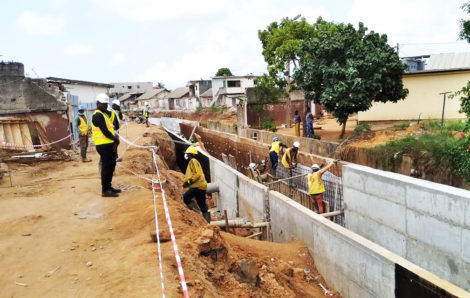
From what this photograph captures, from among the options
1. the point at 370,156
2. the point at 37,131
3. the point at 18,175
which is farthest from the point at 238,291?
the point at 37,131

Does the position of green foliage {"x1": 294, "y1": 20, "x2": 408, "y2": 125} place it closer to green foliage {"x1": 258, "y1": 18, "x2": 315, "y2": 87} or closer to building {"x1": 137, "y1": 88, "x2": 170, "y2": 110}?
green foliage {"x1": 258, "y1": 18, "x2": 315, "y2": 87}

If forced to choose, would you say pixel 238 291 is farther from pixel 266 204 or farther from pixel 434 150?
pixel 434 150

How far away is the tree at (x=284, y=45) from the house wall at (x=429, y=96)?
852 centimetres

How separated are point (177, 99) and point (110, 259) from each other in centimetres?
5959

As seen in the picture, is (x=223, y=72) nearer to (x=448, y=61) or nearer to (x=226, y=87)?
(x=226, y=87)

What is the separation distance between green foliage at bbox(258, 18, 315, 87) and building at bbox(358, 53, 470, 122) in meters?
8.09

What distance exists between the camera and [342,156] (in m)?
12.9

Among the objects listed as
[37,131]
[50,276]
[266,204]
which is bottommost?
[266,204]

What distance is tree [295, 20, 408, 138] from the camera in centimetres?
1428

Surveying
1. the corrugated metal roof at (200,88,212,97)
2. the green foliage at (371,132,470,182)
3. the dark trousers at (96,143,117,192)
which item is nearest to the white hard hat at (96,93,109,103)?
the dark trousers at (96,143,117,192)

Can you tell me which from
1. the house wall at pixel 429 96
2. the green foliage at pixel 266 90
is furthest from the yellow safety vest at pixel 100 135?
the green foliage at pixel 266 90

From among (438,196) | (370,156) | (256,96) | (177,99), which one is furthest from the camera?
(177,99)

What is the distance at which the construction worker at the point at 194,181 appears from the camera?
295 inches

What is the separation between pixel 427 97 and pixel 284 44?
397 inches
